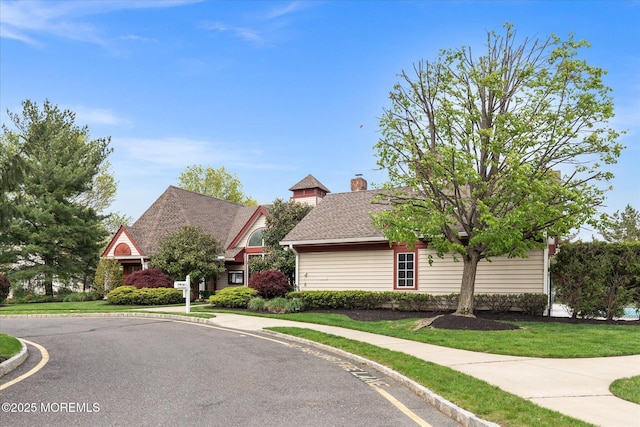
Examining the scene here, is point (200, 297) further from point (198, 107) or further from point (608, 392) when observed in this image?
point (608, 392)

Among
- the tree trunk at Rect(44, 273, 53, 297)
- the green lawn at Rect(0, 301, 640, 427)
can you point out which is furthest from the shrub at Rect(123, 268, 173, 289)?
the green lawn at Rect(0, 301, 640, 427)

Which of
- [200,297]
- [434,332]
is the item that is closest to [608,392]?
[434,332]

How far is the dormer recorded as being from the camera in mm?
38750

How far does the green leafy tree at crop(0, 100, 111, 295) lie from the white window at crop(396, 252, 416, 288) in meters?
23.7

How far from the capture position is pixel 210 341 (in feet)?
43.0

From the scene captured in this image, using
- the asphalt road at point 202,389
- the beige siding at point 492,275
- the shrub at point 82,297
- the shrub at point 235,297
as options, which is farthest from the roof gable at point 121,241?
the asphalt road at point 202,389

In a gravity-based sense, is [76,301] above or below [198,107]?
below

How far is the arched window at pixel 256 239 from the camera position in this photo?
3283 cm

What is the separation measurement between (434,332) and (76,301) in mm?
25855

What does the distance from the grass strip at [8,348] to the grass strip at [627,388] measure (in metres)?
10.5

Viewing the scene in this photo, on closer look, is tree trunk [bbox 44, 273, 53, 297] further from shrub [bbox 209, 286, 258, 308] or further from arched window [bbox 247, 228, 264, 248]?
shrub [bbox 209, 286, 258, 308]

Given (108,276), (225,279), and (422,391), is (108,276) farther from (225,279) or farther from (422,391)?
(422,391)

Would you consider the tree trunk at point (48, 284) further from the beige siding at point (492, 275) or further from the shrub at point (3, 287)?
the beige siding at point (492, 275)

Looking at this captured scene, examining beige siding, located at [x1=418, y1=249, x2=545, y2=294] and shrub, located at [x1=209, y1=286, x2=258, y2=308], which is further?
shrub, located at [x1=209, y1=286, x2=258, y2=308]
